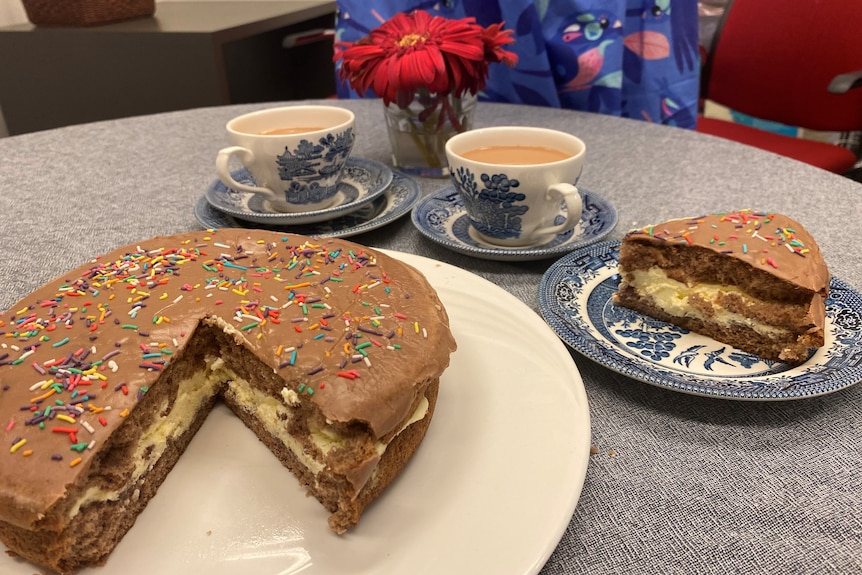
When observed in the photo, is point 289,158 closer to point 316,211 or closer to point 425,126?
point 316,211

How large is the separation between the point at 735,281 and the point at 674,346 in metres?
0.20

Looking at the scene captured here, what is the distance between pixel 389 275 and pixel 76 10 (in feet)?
12.3

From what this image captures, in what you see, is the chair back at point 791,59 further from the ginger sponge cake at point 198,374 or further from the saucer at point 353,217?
the ginger sponge cake at point 198,374

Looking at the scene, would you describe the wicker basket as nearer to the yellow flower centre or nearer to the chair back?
the yellow flower centre

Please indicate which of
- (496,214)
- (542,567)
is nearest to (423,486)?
(542,567)

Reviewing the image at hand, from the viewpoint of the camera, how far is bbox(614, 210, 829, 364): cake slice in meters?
1.15

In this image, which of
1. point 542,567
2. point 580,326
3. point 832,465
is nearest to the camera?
point 542,567

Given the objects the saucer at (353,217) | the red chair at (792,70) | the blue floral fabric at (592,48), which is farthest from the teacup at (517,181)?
the red chair at (792,70)

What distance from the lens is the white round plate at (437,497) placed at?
2.68 feet

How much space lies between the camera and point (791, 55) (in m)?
3.01

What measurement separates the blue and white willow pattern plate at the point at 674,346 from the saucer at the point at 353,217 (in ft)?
1.66

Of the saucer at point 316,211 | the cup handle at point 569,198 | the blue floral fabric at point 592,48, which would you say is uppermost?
the blue floral fabric at point 592,48

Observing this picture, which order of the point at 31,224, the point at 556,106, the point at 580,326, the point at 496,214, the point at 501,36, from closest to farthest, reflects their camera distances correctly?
1. the point at 580,326
2. the point at 496,214
3. the point at 31,224
4. the point at 501,36
5. the point at 556,106

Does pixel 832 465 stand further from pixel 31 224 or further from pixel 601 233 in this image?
pixel 31 224
